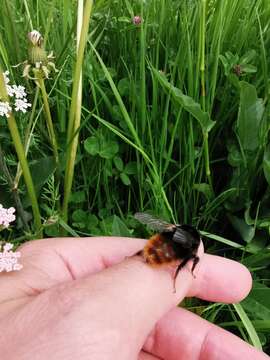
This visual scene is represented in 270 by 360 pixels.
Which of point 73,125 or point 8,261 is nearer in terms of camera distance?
point 8,261

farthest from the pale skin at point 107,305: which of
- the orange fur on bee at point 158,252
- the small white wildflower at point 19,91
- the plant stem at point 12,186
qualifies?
the small white wildflower at point 19,91

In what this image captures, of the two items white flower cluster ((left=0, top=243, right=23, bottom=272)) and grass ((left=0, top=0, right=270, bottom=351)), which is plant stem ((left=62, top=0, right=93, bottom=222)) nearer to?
grass ((left=0, top=0, right=270, bottom=351))

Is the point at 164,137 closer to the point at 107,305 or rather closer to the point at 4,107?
the point at 4,107

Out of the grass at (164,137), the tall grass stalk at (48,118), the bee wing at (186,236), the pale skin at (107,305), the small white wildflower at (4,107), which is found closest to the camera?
the pale skin at (107,305)

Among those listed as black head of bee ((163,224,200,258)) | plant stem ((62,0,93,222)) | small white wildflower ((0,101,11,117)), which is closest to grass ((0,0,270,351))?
plant stem ((62,0,93,222))

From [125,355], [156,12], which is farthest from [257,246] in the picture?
[156,12]

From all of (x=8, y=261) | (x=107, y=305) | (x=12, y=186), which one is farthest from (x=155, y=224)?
(x=12, y=186)

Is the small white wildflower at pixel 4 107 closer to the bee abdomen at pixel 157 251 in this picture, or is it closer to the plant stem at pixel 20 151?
the plant stem at pixel 20 151

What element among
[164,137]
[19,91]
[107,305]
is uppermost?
[19,91]
